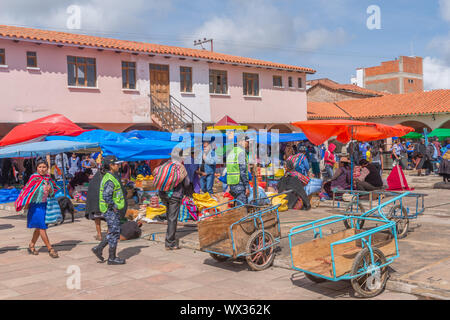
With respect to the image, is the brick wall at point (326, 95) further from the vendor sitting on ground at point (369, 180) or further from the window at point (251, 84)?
the vendor sitting on ground at point (369, 180)

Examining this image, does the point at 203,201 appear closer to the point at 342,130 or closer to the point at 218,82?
the point at 342,130

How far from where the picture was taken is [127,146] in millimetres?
11914

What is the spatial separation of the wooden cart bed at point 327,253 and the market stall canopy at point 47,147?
7.59 m

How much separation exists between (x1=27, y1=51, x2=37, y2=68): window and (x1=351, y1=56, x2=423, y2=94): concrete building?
4625cm

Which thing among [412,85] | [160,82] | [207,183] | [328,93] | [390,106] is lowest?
[207,183]

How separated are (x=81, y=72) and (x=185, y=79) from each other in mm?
5869

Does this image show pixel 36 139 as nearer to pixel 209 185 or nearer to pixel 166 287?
pixel 209 185

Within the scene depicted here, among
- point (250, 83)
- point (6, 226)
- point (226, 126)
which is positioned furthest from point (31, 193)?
point (250, 83)

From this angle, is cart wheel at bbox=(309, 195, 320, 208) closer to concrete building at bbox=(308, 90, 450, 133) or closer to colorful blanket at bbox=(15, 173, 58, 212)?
colorful blanket at bbox=(15, 173, 58, 212)

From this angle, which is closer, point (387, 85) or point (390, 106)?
point (390, 106)

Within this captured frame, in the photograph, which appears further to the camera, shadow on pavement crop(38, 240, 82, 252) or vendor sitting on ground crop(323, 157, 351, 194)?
vendor sitting on ground crop(323, 157, 351, 194)

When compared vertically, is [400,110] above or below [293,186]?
above

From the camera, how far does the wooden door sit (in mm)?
23969

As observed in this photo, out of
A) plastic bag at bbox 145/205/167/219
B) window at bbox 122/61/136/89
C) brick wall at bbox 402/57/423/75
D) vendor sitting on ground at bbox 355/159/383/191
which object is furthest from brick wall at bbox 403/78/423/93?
plastic bag at bbox 145/205/167/219
